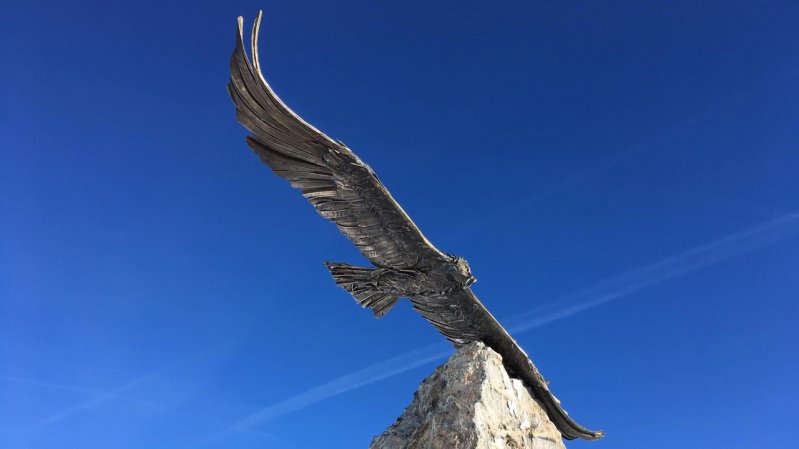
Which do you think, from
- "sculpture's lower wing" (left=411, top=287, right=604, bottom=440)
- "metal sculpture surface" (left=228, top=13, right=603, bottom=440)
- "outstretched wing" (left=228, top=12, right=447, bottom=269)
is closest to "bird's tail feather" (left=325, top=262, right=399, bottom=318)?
"metal sculpture surface" (left=228, top=13, right=603, bottom=440)

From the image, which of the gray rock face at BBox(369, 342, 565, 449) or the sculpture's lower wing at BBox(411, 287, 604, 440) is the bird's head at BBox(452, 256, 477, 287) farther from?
the gray rock face at BBox(369, 342, 565, 449)

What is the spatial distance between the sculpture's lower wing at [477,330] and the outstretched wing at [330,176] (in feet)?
2.50

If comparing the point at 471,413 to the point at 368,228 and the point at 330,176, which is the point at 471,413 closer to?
the point at 368,228

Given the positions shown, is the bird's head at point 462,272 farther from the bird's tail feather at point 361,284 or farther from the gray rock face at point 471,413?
the bird's tail feather at point 361,284

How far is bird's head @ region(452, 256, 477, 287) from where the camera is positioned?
7.50m

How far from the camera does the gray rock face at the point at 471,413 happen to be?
6.55 metres

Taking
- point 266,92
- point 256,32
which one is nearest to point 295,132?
point 266,92

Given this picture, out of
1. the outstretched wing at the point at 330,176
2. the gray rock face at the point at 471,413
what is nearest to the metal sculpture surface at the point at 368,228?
the outstretched wing at the point at 330,176

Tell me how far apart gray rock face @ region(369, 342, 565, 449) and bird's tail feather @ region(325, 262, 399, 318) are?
1.24 metres

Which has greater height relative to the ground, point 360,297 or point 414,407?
point 360,297

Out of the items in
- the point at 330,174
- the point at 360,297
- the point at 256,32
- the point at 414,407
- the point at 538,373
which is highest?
the point at 256,32

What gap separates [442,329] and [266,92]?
13.5 ft

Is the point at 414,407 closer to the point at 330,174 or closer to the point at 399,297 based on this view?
the point at 399,297

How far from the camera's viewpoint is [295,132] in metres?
6.91
